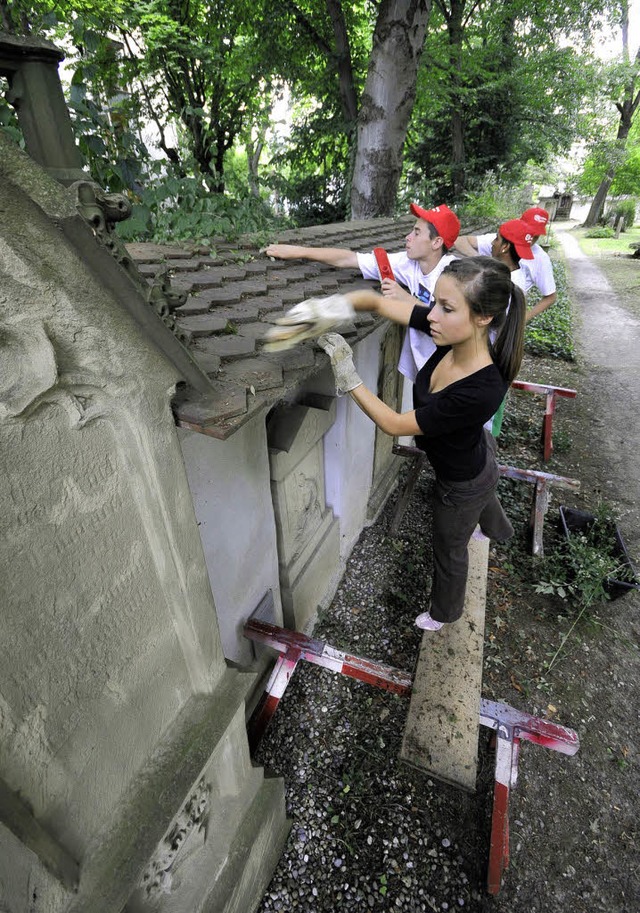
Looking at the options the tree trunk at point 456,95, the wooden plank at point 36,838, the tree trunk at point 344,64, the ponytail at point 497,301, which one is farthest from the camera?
the tree trunk at point 456,95

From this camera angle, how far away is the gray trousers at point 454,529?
117 inches

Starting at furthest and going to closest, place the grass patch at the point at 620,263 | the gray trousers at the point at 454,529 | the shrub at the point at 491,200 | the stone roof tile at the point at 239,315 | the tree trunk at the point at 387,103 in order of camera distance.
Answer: the grass patch at the point at 620,263 < the shrub at the point at 491,200 < the tree trunk at the point at 387,103 < the gray trousers at the point at 454,529 < the stone roof tile at the point at 239,315

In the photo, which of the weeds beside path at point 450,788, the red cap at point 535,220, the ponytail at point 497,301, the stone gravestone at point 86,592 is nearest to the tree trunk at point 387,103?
the red cap at point 535,220

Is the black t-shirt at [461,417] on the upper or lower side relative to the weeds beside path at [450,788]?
upper

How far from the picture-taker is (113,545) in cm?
140

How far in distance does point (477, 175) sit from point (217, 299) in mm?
15160

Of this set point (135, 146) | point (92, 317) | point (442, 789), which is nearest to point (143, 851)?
point (92, 317)

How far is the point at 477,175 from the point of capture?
14.1m

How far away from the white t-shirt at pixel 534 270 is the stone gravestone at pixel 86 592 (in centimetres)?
446

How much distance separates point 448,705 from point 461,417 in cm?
178

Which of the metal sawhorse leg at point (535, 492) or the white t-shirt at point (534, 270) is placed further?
the metal sawhorse leg at point (535, 492)

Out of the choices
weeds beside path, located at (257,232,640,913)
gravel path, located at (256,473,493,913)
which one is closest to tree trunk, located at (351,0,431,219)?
weeds beside path, located at (257,232,640,913)

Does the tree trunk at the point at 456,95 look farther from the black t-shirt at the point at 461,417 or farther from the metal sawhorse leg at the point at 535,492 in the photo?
the black t-shirt at the point at 461,417

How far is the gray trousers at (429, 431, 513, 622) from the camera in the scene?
2975 mm
